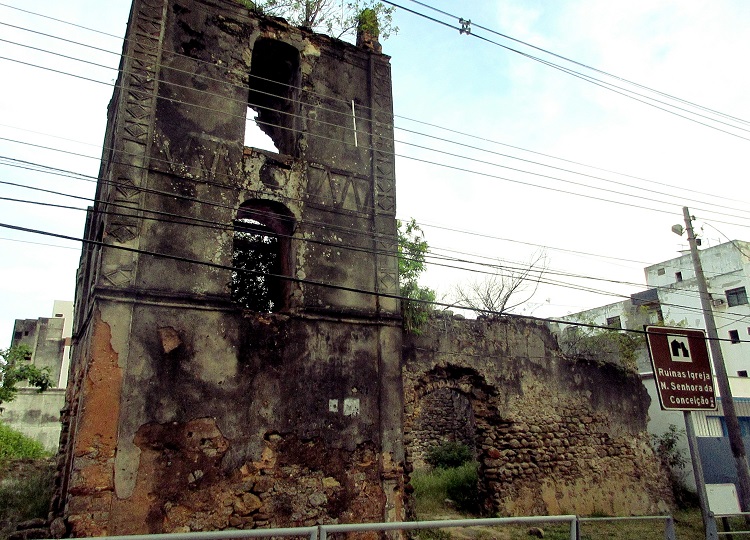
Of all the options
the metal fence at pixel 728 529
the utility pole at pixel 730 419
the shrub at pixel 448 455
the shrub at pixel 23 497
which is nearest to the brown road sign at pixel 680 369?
the metal fence at pixel 728 529

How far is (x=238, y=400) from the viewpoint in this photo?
26.6 ft

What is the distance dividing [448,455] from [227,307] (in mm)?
8910

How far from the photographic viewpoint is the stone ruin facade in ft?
24.6

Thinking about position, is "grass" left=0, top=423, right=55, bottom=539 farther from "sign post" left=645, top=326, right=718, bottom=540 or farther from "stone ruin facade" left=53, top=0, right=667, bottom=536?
"sign post" left=645, top=326, right=718, bottom=540

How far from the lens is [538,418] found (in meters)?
11.6

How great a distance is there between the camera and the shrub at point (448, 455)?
14.7m

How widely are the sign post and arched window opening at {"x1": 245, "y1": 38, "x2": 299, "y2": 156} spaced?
268 inches

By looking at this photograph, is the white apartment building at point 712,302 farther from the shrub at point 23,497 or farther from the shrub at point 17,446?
the shrub at point 17,446

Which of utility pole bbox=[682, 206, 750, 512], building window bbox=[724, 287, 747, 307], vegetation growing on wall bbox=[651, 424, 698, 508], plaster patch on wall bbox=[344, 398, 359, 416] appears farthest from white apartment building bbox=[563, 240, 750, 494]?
plaster patch on wall bbox=[344, 398, 359, 416]

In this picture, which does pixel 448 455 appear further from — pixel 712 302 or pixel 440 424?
pixel 712 302

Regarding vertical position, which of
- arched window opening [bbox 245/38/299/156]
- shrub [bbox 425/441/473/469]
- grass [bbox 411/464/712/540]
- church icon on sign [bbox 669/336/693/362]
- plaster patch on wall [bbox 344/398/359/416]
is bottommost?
grass [bbox 411/464/712/540]

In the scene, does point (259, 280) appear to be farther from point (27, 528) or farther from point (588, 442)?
point (588, 442)

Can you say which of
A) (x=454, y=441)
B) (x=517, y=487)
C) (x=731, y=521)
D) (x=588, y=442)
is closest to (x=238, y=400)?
(x=517, y=487)

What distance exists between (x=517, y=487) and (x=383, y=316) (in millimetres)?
4578
